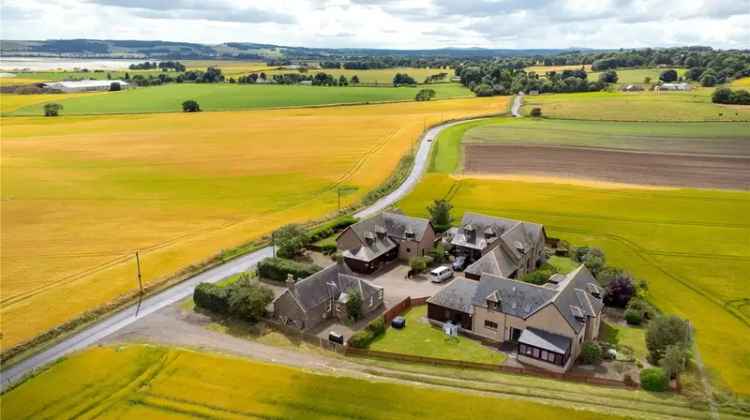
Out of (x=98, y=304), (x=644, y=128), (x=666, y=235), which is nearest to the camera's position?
(x=98, y=304)

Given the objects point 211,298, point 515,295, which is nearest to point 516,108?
point 515,295

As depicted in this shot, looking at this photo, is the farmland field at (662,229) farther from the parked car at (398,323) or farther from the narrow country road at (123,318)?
the narrow country road at (123,318)

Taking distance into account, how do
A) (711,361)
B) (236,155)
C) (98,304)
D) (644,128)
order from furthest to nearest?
(644,128)
(236,155)
(98,304)
(711,361)

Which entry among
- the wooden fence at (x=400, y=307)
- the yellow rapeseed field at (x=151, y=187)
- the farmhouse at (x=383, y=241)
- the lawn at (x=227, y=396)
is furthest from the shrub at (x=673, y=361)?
the yellow rapeseed field at (x=151, y=187)

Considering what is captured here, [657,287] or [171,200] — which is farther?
[171,200]

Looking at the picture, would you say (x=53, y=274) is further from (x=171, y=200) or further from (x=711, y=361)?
(x=711, y=361)

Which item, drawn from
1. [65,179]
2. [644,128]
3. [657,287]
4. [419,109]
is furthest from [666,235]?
[419,109]
